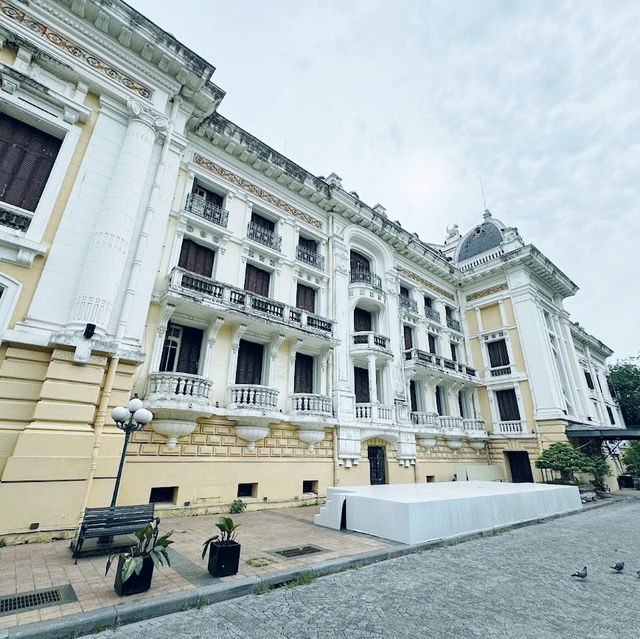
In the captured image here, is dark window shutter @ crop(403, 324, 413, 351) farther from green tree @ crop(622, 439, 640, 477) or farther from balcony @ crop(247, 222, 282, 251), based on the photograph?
green tree @ crop(622, 439, 640, 477)

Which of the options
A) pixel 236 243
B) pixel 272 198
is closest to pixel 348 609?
pixel 236 243

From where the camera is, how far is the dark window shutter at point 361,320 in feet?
62.6

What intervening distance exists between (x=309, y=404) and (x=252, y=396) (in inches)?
102

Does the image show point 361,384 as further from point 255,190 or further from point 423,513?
point 255,190

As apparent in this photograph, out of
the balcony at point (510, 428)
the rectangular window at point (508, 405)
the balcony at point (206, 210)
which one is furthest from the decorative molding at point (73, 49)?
the balcony at point (510, 428)

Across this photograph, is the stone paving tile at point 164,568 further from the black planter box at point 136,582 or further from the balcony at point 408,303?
the balcony at point 408,303

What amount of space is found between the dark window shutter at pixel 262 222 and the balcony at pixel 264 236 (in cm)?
34

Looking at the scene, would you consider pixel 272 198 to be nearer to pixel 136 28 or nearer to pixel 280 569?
pixel 136 28

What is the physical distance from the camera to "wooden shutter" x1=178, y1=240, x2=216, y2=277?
13.3 m

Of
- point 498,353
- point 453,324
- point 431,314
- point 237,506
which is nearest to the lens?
point 237,506

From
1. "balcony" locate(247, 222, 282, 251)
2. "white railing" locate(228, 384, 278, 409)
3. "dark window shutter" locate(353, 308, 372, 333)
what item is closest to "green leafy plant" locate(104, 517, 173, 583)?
"white railing" locate(228, 384, 278, 409)

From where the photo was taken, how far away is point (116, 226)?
10.0 metres

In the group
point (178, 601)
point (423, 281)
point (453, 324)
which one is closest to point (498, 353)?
point (453, 324)

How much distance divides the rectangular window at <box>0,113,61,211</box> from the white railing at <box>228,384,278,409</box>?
25.7ft
